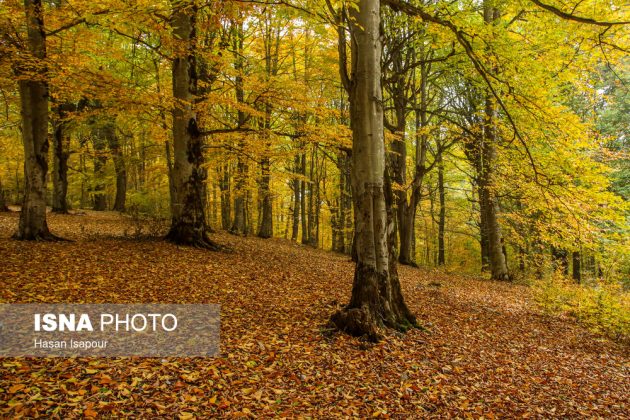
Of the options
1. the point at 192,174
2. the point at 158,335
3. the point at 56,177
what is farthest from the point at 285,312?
the point at 56,177

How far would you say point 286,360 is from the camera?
183 inches

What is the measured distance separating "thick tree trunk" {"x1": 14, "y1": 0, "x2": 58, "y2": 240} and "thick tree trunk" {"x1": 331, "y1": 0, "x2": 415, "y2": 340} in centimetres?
756

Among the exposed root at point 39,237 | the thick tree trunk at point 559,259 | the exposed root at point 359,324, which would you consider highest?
the exposed root at point 39,237

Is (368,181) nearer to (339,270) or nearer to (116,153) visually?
(339,270)

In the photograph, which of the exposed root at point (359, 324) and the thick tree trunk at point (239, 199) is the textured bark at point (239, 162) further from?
the exposed root at point (359, 324)

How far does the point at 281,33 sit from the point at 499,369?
1830 centimetres

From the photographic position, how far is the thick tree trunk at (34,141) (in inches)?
336

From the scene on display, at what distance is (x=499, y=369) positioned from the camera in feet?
18.0

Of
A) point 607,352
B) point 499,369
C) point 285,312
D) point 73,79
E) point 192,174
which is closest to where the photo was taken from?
point 499,369

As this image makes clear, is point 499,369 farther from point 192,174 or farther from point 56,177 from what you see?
point 56,177

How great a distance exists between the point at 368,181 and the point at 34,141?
26.9ft

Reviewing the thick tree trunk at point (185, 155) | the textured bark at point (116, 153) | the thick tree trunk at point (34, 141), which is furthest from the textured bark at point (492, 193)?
the textured bark at point (116, 153)

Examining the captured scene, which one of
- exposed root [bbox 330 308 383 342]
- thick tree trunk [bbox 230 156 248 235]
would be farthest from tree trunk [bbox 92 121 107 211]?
exposed root [bbox 330 308 383 342]

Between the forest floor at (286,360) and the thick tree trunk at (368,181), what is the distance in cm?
49
